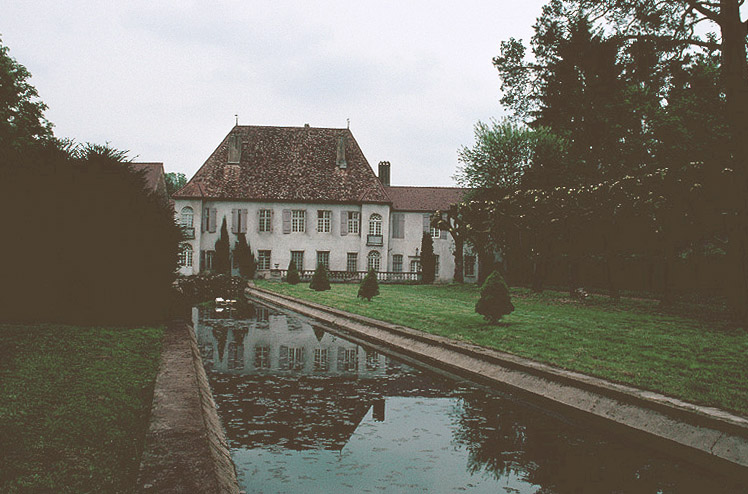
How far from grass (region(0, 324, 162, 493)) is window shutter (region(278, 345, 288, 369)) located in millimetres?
2097

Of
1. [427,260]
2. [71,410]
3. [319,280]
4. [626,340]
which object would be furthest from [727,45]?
[427,260]

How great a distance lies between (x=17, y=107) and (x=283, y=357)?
952 inches

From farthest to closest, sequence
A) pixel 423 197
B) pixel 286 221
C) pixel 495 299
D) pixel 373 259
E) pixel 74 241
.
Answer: pixel 423 197 < pixel 373 259 < pixel 286 221 < pixel 495 299 < pixel 74 241

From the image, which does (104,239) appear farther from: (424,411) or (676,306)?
(676,306)

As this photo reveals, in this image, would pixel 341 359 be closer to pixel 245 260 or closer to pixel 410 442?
pixel 410 442

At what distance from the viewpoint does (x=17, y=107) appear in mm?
29016

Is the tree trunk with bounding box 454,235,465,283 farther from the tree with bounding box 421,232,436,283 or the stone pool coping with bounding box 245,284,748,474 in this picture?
the stone pool coping with bounding box 245,284,748,474

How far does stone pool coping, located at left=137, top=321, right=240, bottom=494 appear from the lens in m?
4.07

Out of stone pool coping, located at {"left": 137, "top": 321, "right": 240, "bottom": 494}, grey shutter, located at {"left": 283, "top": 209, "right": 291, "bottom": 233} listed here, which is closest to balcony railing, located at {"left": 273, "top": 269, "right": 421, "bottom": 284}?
grey shutter, located at {"left": 283, "top": 209, "right": 291, "bottom": 233}

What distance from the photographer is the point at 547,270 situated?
134ft

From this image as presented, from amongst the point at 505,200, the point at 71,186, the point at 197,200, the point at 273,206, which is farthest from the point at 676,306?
the point at 197,200

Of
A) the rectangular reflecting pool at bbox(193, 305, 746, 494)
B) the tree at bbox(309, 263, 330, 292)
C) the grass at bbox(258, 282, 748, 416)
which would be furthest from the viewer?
the tree at bbox(309, 263, 330, 292)

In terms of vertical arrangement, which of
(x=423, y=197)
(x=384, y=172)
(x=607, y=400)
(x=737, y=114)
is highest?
(x=384, y=172)

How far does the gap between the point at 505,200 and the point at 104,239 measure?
23.6 meters
